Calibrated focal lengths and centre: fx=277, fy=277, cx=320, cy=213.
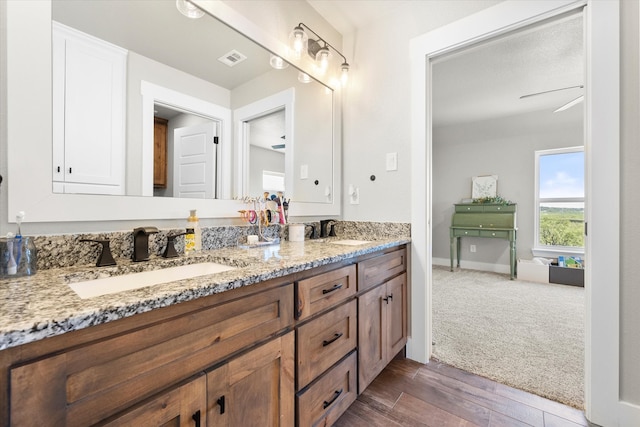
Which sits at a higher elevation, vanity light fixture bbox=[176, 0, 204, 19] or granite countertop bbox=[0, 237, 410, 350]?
vanity light fixture bbox=[176, 0, 204, 19]

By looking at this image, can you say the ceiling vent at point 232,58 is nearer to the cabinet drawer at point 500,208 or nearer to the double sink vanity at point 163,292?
the double sink vanity at point 163,292

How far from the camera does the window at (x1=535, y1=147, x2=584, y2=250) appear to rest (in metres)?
4.00

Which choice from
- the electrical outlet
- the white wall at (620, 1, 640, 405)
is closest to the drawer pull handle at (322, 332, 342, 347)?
the electrical outlet

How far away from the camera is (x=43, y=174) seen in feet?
3.05

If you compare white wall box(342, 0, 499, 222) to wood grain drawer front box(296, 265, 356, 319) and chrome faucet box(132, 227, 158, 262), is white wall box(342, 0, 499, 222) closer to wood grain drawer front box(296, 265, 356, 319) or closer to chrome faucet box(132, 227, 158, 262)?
wood grain drawer front box(296, 265, 356, 319)

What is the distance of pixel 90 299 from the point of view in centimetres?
61

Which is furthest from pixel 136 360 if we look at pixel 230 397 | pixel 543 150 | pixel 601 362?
pixel 543 150

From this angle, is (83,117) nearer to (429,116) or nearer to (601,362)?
(429,116)

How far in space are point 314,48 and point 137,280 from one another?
189cm

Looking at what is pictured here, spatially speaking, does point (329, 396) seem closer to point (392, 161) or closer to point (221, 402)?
point (221, 402)

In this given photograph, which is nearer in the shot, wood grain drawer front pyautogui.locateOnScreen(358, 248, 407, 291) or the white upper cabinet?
the white upper cabinet

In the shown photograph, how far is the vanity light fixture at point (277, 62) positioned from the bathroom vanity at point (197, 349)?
1194mm

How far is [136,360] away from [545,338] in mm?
2786

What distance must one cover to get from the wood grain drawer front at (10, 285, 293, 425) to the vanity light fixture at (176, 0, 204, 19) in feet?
4.40
